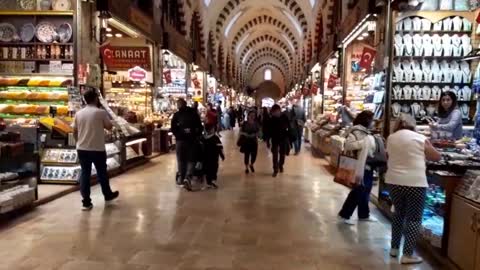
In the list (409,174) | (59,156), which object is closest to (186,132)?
(59,156)

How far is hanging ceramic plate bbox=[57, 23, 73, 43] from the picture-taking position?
8.36m

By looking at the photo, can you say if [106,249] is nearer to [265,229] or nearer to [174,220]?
[174,220]

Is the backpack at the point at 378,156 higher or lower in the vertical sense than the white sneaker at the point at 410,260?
higher

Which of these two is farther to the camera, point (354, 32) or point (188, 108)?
point (354, 32)

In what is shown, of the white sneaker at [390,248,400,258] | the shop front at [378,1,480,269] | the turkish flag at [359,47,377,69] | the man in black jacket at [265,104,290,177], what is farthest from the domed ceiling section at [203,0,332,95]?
the white sneaker at [390,248,400,258]

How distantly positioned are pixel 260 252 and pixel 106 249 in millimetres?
1440

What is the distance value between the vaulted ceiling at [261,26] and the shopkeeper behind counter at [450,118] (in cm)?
1048

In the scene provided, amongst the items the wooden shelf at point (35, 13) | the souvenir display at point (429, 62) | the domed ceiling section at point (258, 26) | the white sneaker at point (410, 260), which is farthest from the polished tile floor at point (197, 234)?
the domed ceiling section at point (258, 26)

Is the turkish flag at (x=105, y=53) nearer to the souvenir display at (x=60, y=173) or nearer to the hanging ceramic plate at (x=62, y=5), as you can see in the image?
the hanging ceramic plate at (x=62, y=5)

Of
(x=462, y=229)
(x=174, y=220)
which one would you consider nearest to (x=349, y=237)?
(x=462, y=229)

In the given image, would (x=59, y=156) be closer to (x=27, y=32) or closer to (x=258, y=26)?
(x=27, y=32)

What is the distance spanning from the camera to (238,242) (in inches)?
185

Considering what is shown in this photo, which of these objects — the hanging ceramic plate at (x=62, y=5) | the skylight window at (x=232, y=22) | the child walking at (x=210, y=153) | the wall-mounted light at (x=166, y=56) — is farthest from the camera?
the skylight window at (x=232, y=22)

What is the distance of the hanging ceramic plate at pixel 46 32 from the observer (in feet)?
→ 27.6
